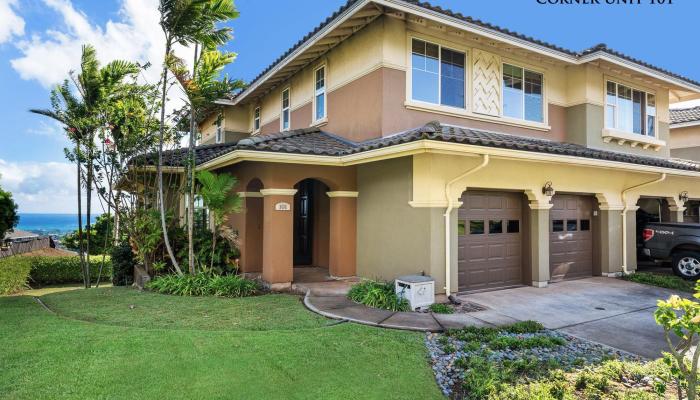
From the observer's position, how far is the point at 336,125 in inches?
423

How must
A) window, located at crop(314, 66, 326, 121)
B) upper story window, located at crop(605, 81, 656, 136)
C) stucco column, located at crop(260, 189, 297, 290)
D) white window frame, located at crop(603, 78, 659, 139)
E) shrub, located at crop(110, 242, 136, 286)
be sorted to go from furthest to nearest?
upper story window, located at crop(605, 81, 656, 136)
white window frame, located at crop(603, 78, 659, 139)
window, located at crop(314, 66, 326, 121)
shrub, located at crop(110, 242, 136, 286)
stucco column, located at crop(260, 189, 297, 290)

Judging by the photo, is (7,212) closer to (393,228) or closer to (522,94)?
(393,228)

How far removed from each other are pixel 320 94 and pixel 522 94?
5815mm

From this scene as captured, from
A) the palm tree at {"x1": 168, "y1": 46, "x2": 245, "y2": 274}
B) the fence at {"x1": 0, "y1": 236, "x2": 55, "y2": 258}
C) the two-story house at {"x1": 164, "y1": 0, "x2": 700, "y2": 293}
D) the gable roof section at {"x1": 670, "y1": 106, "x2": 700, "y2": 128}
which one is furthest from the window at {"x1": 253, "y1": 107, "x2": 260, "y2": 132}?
the gable roof section at {"x1": 670, "y1": 106, "x2": 700, "y2": 128}

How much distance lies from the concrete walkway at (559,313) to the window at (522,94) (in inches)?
192

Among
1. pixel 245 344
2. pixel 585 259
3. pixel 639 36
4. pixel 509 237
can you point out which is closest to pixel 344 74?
pixel 509 237

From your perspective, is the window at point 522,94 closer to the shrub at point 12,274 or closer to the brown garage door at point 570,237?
the brown garage door at point 570,237

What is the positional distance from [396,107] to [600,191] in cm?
653

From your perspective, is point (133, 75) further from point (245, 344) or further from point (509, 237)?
point (509, 237)

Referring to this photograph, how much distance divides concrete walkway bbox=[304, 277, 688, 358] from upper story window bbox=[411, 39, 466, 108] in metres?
4.81

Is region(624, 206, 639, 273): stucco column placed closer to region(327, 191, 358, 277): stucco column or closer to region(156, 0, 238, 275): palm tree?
region(327, 191, 358, 277): stucco column

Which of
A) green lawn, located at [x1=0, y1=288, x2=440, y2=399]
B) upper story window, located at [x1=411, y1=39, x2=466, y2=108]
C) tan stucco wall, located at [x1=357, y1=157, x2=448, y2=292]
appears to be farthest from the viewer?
upper story window, located at [x1=411, y1=39, x2=466, y2=108]

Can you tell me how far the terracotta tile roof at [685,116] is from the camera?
56.8 ft

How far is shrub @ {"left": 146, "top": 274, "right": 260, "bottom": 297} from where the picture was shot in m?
8.35
